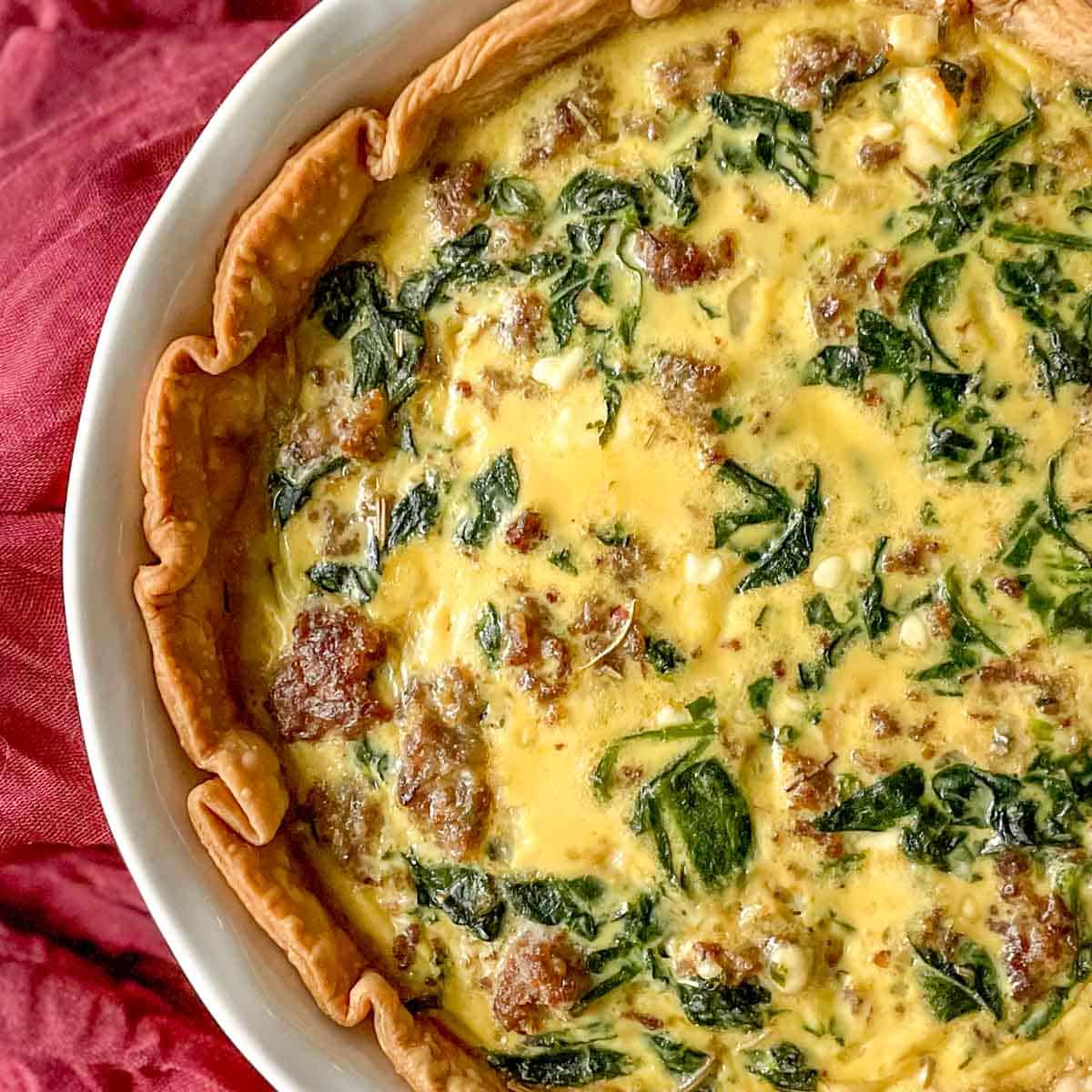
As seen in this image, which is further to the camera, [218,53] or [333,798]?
[218,53]

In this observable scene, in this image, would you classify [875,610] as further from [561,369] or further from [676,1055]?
[676,1055]

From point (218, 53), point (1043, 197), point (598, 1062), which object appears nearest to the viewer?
point (1043, 197)

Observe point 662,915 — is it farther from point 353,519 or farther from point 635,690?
point 353,519

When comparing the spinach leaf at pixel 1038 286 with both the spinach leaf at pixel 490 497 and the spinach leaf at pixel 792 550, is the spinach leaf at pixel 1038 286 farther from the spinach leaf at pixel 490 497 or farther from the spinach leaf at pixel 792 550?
the spinach leaf at pixel 490 497

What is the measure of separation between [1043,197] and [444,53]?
4.50ft

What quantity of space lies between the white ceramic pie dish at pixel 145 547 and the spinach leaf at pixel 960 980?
1.27 meters

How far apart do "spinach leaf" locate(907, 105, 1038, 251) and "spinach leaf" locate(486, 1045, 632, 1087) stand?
192 centimetres

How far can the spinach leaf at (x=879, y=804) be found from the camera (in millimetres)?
3043

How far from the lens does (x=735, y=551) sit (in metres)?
3.08

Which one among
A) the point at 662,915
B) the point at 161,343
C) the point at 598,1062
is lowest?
the point at 598,1062

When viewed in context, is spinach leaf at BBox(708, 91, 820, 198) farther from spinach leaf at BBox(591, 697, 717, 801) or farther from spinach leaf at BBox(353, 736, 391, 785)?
spinach leaf at BBox(353, 736, 391, 785)

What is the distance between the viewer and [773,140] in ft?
10.0

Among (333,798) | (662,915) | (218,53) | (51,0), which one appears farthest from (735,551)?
(51,0)

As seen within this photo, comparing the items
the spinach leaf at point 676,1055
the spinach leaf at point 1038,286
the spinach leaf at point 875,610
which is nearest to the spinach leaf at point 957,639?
the spinach leaf at point 875,610
